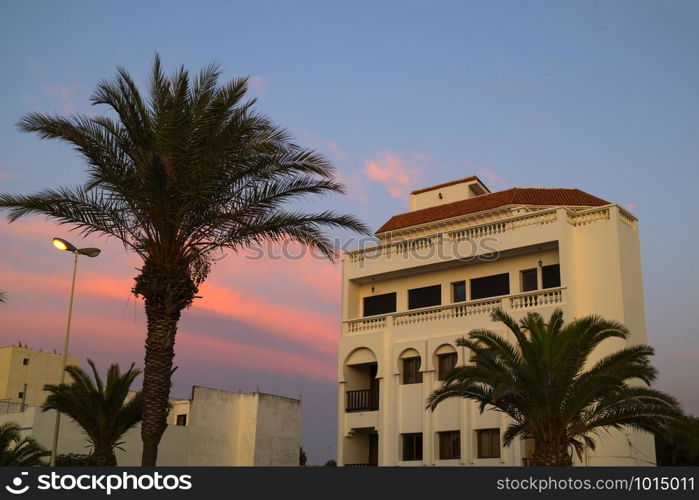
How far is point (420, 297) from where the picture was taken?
34250 millimetres

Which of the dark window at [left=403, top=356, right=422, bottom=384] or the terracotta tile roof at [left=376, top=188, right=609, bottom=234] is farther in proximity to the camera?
the terracotta tile roof at [left=376, top=188, right=609, bottom=234]

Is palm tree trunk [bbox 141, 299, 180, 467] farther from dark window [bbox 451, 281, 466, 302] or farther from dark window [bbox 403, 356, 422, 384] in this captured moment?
dark window [bbox 451, 281, 466, 302]

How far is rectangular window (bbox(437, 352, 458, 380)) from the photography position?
3078 centimetres

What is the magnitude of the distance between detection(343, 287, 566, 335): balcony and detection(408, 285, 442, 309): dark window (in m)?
1.52

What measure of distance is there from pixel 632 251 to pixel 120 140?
62.1 ft

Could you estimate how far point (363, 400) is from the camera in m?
33.2

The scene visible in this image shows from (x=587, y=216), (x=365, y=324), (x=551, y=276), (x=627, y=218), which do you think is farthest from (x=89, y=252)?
(x=627, y=218)

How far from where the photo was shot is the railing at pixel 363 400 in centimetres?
3300

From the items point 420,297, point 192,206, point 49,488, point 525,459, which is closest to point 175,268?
point 192,206

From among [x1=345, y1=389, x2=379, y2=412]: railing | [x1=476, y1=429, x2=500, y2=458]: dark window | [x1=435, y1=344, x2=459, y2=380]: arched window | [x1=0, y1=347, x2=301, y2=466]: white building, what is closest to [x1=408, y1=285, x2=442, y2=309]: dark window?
[x1=435, y1=344, x2=459, y2=380]: arched window

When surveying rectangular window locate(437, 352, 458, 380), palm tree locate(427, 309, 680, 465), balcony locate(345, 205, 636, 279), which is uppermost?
balcony locate(345, 205, 636, 279)

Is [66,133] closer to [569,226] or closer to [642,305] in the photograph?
[569,226]

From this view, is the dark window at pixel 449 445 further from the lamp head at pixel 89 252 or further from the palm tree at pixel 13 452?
the palm tree at pixel 13 452

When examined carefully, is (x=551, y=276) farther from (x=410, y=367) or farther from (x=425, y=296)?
(x=410, y=367)
